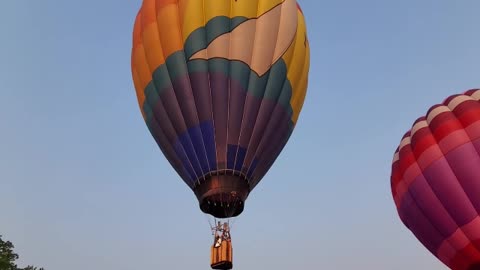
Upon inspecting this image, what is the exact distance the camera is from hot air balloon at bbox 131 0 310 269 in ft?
46.9

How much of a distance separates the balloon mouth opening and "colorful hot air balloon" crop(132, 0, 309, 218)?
25 millimetres

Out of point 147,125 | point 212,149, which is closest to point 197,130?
point 212,149

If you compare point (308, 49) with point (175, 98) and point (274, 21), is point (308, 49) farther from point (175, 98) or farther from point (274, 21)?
point (175, 98)

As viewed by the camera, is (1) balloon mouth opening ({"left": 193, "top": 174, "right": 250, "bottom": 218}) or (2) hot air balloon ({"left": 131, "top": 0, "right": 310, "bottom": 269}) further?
(2) hot air balloon ({"left": 131, "top": 0, "right": 310, "bottom": 269})

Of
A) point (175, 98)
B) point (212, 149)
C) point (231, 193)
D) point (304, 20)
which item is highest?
point (304, 20)

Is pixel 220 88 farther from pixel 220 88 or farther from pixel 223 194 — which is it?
pixel 223 194

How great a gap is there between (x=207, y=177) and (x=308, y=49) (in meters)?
6.12

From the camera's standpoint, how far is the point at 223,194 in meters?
13.8

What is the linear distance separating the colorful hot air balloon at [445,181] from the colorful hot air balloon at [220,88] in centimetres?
421

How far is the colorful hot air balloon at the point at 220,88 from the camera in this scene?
46.9 feet

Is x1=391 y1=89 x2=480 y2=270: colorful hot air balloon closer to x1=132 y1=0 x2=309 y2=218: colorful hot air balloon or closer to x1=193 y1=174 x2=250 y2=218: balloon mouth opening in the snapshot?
x1=132 y1=0 x2=309 y2=218: colorful hot air balloon

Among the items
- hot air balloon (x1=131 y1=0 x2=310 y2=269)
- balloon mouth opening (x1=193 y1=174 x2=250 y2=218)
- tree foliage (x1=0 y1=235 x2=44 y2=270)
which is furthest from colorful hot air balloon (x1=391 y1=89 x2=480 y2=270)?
tree foliage (x1=0 y1=235 x2=44 y2=270)

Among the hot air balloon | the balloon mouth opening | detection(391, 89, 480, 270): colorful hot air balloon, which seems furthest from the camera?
detection(391, 89, 480, 270): colorful hot air balloon

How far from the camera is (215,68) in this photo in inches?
588
